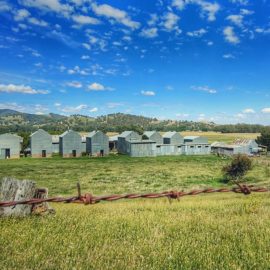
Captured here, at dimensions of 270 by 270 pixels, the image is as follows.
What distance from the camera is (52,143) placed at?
85.5 meters

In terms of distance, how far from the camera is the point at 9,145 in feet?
251

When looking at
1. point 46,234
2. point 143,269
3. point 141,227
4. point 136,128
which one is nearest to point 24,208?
point 46,234

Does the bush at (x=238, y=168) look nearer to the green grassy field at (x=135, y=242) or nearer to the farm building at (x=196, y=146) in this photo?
the green grassy field at (x=135, y=242)

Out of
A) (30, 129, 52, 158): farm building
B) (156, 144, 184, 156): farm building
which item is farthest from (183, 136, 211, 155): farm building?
(30, 129, 52, 158): farm building

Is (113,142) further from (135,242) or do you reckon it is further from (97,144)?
(135,242)

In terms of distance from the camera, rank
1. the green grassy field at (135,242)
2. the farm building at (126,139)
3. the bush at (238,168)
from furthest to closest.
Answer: the farm building at (126,139), the bush at (238,168), the green grassy field at (135,242)

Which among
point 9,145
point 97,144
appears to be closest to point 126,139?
point 97,144

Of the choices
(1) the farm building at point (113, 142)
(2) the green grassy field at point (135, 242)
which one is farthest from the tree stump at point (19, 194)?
(1) the farm building at point (113, 142)

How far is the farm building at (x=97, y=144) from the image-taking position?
82.8 metres

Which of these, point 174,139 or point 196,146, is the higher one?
point 174,139

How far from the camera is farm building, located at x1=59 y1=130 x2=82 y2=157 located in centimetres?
8069

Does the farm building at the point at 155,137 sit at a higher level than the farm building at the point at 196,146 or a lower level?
higher

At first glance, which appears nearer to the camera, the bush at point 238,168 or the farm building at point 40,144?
the bush at point 238,168

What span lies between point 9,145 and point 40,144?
277 inches
